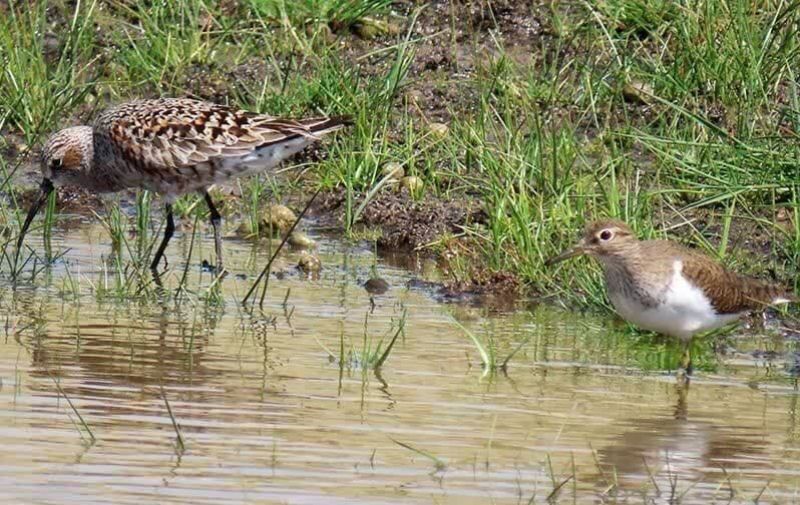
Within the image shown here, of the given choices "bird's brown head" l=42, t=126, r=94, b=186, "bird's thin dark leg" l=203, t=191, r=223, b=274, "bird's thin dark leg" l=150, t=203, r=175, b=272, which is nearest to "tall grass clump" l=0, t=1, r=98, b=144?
"bird's brown head" l=42, t=126, r=94, b=186

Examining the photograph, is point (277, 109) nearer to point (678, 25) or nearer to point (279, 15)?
point (279, 15)

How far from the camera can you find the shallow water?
17.8ft

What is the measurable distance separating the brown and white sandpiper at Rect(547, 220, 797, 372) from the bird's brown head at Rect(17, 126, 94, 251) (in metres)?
3.62

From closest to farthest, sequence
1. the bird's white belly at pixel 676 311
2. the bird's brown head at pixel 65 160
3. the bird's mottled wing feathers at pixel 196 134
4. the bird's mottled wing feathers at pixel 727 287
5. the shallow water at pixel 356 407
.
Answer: the shallow water at pixel 356 407 → the bird's white belly at pixel 676 311 → the bird's mottled wing feathers at pixel 727 287 → the bird's mottled wing feathers at pixel 196 134 → the bird's brown head at pixel 65 160

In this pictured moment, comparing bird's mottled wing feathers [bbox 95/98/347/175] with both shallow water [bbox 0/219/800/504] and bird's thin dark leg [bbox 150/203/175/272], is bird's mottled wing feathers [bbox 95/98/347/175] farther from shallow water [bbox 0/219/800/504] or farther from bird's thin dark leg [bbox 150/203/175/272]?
shallow water [bbox 0/219/800/504]

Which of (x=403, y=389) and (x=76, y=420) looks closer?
(x=76, y=420)

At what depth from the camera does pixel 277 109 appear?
1121 cm

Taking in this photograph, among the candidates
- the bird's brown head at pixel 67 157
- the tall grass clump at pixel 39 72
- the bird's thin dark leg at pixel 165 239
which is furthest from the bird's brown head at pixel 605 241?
the tall grass clump at pixel 39 72

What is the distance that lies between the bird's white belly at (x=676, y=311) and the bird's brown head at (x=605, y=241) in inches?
10.3

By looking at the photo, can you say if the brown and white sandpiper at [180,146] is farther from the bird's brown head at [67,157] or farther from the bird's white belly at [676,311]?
the bird's white belly at [676,311]

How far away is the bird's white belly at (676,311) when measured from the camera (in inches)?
301

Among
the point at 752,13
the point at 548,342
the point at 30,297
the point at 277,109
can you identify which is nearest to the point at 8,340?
the point at 30,297

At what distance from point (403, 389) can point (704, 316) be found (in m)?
1.63

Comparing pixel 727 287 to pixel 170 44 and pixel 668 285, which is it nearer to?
pixel 668 285
